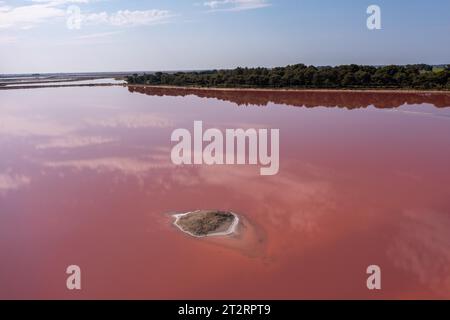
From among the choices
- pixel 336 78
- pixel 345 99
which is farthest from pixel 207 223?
pixel 336 78

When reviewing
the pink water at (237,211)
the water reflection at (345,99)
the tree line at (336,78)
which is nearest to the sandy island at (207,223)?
the pink water at (237,211)

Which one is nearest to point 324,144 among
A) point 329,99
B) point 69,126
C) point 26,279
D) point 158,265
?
point 158,265

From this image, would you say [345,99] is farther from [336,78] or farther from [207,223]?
[207,223]

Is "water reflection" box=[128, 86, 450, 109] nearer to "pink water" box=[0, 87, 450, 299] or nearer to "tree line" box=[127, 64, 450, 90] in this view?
"tree line" box=[127, 64, 450, 90]

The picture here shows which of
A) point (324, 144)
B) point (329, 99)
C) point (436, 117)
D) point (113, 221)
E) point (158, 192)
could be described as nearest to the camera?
point (113, 221)

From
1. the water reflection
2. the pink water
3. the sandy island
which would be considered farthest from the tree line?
the sandy island

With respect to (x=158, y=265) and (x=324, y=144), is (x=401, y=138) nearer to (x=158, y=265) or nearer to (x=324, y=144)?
(x=324, y=144)
